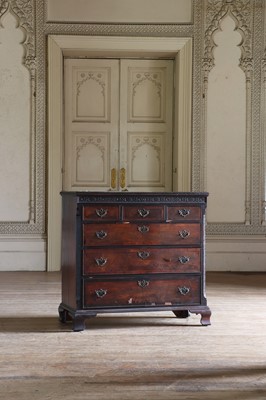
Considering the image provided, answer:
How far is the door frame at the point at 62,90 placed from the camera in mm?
8359

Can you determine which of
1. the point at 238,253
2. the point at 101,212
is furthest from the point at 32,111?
the point at 101,212

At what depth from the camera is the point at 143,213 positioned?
5.00 m

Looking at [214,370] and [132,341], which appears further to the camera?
[132,341]

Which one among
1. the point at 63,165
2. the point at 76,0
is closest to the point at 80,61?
the point at 76,0

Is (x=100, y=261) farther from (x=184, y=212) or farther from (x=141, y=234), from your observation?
(x=184, y=212)

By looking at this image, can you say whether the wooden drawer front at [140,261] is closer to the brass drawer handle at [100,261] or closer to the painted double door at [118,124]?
the brass drawer handle at [100,261]

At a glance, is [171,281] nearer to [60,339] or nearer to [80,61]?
[60,339]

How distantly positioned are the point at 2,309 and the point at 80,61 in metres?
3.87

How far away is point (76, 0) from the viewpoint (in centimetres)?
839

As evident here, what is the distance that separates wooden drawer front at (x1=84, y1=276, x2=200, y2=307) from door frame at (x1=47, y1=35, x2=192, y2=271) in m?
3.45

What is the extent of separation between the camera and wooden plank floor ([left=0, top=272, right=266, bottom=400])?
3.42 metres

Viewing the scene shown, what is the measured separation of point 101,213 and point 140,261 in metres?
0.42

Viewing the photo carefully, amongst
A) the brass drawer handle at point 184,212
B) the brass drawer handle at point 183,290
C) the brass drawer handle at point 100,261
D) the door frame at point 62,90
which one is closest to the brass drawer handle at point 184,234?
the brass drawer handle at point 184,212

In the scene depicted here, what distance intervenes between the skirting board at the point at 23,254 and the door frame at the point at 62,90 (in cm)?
9
